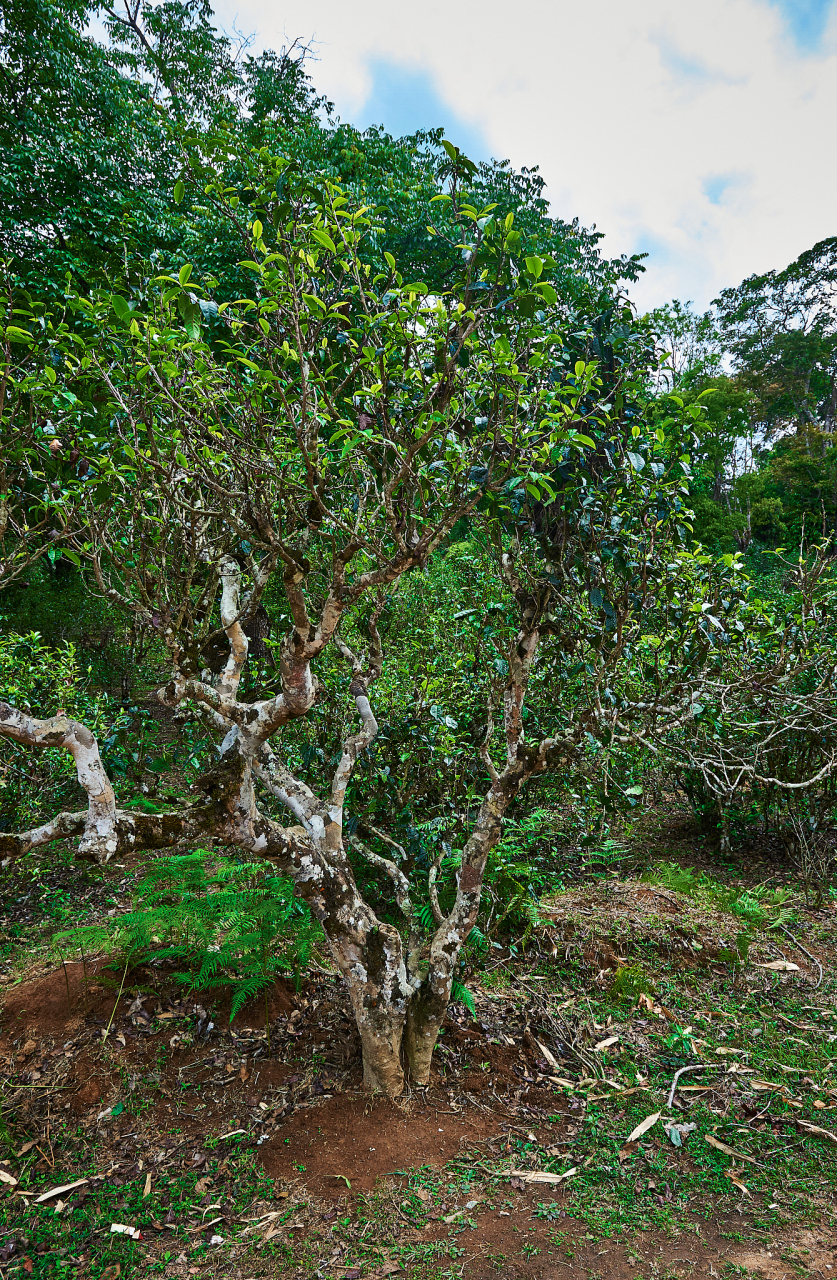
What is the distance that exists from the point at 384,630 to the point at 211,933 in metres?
4.56

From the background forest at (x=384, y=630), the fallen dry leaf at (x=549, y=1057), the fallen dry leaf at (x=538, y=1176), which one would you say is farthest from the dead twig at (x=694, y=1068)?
the fallen dry leaf at (x=538, y=1176)

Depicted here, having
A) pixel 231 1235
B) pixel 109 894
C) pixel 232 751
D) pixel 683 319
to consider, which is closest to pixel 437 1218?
pixel 231 1235

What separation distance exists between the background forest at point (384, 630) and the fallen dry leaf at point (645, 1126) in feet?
0.36

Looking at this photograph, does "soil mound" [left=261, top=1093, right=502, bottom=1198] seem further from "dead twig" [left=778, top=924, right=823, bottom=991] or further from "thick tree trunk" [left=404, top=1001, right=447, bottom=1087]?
"dead twig" [left=778, top=924, right=823, bottom=991]

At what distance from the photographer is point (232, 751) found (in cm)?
323

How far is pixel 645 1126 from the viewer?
9.92ft

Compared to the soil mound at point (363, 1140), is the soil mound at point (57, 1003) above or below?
above

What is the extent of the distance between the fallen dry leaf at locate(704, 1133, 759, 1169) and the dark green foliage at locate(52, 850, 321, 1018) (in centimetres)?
211

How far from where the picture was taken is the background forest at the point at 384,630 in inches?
110

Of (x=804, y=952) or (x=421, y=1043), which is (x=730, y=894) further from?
(x=421, y=1043)

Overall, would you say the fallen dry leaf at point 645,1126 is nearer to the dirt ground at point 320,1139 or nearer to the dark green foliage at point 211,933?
the dirt ground at point 320,1139

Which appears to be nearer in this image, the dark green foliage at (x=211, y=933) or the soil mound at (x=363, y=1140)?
the soil mound at (x=363, y=1140)

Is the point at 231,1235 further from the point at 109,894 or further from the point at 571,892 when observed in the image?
the point at 109,894

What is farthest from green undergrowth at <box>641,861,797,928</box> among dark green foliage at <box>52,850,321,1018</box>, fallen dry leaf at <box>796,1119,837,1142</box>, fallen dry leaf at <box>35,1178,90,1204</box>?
fallen dry leaf at <box>35,1178,90,1204</box>
